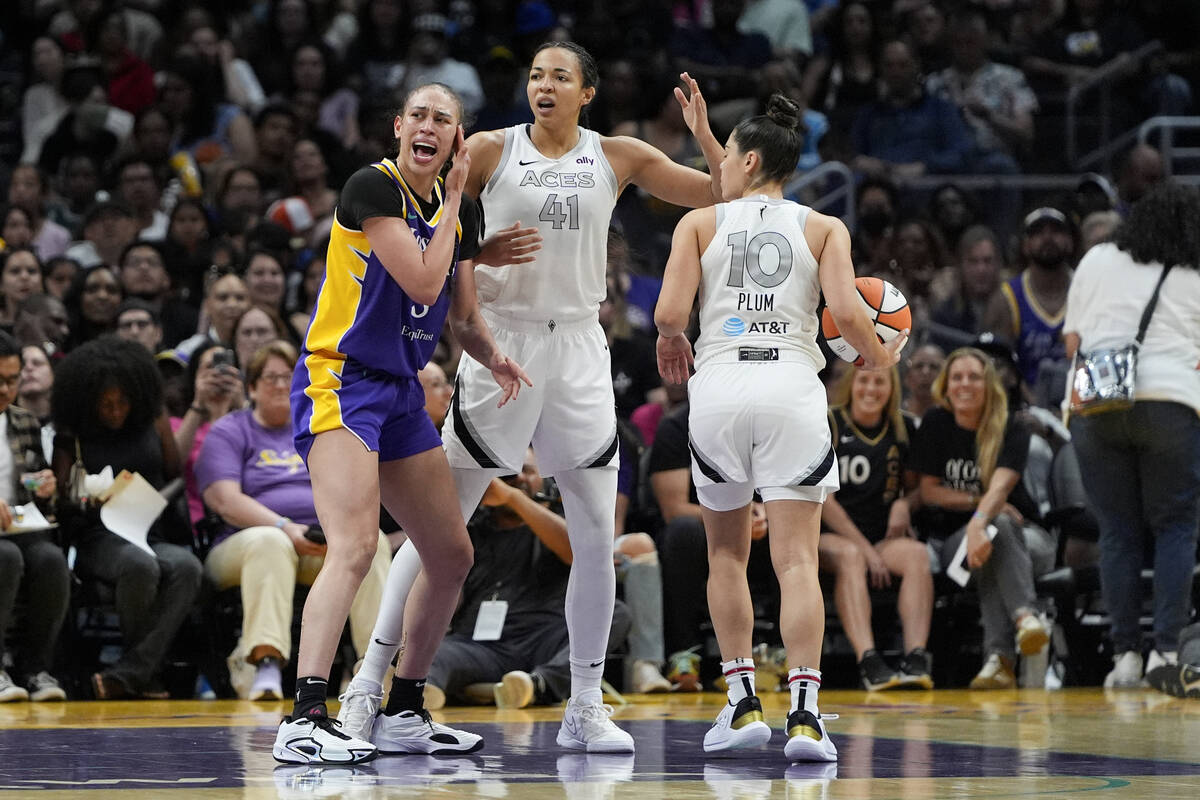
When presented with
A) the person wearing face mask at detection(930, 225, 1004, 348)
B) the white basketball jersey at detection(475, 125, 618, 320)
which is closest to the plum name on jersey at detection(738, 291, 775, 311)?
the white basketball jersey at detection(475, 125, 618, 320)

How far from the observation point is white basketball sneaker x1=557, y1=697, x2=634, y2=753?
5.37 metres

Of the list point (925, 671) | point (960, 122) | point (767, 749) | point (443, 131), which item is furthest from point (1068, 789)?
point (960, 122)

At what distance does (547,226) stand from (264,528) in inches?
119

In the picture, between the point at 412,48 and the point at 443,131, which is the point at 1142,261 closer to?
the point at 443,131

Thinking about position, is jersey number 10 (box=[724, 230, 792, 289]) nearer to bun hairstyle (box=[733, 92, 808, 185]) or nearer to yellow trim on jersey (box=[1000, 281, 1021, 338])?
bun hairstyle (box=[733, 92, 808, 185])

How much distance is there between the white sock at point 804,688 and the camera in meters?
5.14

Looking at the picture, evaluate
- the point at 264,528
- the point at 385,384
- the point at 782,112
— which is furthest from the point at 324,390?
the point at 264,528

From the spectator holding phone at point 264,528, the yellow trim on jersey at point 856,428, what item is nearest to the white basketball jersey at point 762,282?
the spectator holding phone at point 264,528

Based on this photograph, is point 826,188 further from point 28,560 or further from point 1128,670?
point 28,560

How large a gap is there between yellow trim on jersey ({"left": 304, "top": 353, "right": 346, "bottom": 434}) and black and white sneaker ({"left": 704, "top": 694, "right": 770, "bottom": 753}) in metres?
1.51

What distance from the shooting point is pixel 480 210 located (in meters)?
5.66

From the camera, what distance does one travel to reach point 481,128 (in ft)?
42.5

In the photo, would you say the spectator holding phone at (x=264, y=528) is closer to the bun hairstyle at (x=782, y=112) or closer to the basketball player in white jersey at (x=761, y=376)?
the basketball player in white jersey at (x=761, y=376)

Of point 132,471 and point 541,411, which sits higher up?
point 541,411
